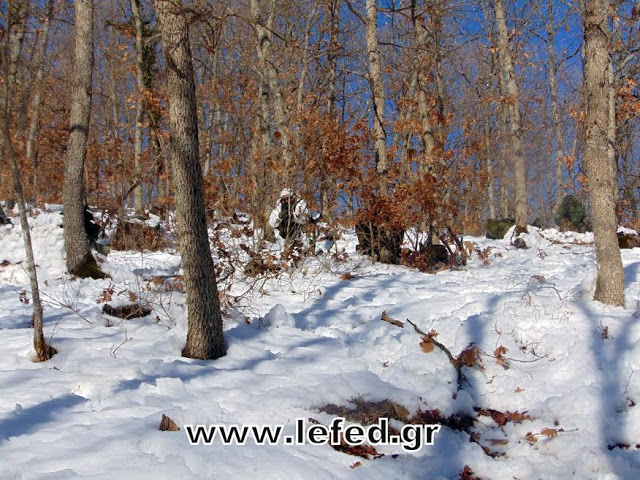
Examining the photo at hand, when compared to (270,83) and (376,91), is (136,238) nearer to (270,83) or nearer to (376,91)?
(270,83)

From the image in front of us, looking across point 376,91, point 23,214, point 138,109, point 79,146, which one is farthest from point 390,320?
point 138,109

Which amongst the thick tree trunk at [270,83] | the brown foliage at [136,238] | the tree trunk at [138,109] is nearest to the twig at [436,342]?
the thick tree trunk at [270,83]

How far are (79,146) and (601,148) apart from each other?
294 inches

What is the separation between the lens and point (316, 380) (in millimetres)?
4133

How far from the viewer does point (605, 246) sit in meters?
5.36

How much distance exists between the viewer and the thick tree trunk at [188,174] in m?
4.12

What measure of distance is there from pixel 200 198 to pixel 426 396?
8.51 ft

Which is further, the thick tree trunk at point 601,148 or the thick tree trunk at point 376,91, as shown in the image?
the thick tree trunk at point 376,91

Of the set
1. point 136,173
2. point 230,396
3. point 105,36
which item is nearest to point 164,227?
point 136,173

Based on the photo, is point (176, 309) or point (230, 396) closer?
point (230, 396)

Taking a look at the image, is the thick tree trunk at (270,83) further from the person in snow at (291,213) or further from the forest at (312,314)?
the person in snow at (291,213)

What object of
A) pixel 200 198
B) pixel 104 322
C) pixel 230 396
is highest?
pixel 200 198

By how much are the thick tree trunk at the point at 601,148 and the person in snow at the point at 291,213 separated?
468 cm

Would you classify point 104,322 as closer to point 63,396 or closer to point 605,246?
point 63,396
